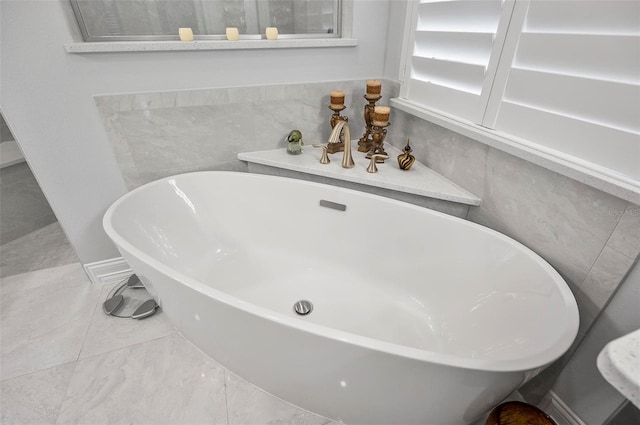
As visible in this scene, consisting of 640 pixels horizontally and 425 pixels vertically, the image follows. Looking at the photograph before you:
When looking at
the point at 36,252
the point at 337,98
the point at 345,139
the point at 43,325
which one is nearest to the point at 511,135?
the point at 345,139

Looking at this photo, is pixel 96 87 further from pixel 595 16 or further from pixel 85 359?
pixel 595 16

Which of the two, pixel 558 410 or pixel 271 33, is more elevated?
pixel 271 33

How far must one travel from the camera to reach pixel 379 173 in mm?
1493

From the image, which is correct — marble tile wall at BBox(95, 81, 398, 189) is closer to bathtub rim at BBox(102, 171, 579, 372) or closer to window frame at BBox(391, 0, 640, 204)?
window frame at BBox(391, 0, 640, 204)

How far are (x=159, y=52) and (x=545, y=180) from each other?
1.63 meters

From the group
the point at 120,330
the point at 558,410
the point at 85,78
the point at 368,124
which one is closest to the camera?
the point at 558,410

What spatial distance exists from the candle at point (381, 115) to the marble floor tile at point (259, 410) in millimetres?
1287

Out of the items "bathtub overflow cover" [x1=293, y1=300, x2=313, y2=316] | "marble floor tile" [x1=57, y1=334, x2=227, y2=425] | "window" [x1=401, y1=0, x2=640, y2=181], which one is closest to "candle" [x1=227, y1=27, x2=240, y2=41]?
"window" [x1=401, y1=0, x2=640, y2=181]

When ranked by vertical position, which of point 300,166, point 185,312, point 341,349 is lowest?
point 185,312

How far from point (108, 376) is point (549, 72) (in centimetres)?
193

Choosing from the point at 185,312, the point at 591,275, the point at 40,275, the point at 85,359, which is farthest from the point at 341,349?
the point at 40,275

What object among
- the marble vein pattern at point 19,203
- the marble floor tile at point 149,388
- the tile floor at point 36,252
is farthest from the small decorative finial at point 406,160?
the marble vein pattern at point 19,203

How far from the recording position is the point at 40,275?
1.77 metres

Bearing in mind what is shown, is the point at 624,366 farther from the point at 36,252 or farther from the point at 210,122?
→ the point at 36,252
